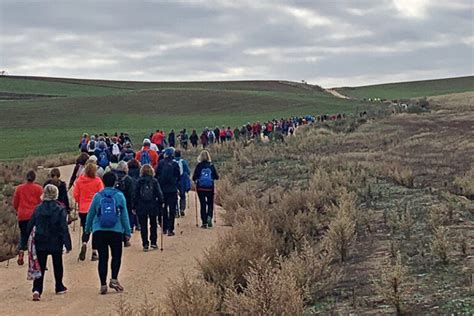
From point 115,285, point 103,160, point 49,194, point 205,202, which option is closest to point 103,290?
point 115,285

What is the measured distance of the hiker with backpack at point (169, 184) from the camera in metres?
15.3

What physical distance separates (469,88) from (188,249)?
123 m

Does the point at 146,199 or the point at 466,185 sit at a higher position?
the point at 146,199

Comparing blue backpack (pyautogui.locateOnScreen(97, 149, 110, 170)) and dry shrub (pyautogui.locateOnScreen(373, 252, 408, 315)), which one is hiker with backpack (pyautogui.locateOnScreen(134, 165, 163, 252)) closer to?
blue backpack (pyautogui.locateOnScreen(97, 149, 110, 170))

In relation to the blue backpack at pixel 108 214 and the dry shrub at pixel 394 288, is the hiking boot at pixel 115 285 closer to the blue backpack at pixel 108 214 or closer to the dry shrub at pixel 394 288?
the blue backpack at pixel 108 214

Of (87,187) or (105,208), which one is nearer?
(105,208)

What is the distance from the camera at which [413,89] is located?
452 feet

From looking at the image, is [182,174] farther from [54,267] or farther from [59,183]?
[54,267]

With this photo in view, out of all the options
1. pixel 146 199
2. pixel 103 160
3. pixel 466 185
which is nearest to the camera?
pixel 146 199

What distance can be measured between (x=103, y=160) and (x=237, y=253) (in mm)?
10466

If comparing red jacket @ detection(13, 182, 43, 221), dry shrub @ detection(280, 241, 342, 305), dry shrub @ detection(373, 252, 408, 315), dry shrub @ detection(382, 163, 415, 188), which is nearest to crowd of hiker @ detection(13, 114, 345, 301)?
red jacket @ detection(13, 182, 43, 221)

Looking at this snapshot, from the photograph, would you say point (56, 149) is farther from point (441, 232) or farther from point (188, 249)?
point (441, 232)

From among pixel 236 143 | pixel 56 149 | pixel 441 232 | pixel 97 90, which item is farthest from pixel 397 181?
pixel 97 90

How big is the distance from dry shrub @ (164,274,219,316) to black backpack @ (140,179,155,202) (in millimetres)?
5345
